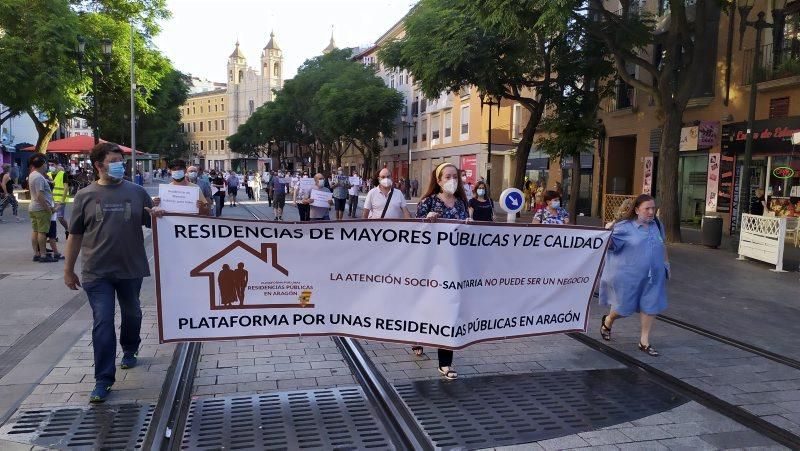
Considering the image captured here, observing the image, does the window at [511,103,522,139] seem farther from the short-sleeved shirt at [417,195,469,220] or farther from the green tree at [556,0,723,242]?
the short-sleeved shirt at [417,195,469,220]

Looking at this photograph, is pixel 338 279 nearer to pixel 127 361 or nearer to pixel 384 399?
pixel 384 399

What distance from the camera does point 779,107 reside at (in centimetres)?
1820

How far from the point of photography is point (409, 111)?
54781 mm

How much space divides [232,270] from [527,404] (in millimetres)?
2468

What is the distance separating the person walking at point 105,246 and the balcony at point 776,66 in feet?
57.3

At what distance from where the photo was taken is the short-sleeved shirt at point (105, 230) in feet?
15.0

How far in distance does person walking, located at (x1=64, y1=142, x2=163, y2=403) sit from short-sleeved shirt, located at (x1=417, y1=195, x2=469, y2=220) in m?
2.16

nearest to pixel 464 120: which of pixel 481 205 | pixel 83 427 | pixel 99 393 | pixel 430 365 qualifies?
pixel 481 205

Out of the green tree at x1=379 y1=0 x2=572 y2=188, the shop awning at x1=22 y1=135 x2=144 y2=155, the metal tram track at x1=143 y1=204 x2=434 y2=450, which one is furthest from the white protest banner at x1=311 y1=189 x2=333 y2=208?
the shop awning at x1=22 y1=135 x2=144 y2=155

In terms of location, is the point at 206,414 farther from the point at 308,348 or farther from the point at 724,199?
the point at 724,199

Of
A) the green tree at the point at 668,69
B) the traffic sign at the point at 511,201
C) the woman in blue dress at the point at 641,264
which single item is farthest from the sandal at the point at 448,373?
the green tree at the point at 668,69

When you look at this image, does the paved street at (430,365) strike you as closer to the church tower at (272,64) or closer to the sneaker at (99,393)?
the sneaker at (99,393)

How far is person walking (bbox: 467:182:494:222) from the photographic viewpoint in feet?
32.9

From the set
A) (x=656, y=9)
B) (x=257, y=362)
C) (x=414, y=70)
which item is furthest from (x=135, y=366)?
(x=656, y=9)
